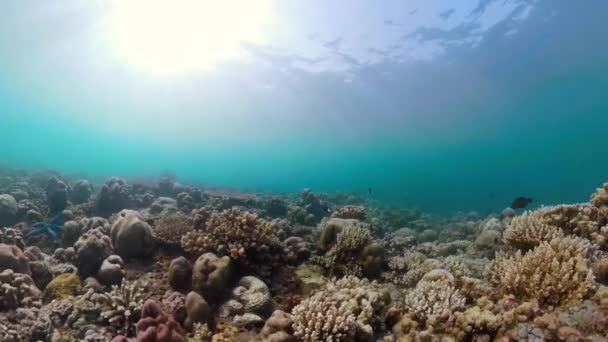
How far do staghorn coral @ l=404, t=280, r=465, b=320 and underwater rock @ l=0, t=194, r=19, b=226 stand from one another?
48.2 ft

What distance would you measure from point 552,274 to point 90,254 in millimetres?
9047

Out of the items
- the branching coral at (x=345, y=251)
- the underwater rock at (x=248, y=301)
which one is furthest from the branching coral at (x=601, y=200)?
the underwater rock at (x=248, y=301)

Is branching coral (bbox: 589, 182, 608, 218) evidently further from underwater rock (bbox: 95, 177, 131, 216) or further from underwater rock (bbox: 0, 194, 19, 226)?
underwater rock (bbox: 0, 194, 19, 226)

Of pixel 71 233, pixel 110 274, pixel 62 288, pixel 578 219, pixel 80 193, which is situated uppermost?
pixel 578 219

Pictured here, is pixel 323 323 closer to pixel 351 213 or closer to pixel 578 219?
pixel 578 219

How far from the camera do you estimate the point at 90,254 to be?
714 cm

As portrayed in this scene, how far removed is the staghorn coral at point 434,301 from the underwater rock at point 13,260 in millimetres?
7728

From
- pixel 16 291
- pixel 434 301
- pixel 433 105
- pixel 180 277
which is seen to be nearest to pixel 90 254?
pixel 16 291

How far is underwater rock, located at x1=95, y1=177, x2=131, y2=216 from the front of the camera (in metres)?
14.2

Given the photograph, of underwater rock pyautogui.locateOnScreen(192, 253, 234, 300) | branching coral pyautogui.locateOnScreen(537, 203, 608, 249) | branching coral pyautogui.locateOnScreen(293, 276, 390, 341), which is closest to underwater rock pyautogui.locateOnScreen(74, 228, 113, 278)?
underwater rock pyautogui.locateOnScreen(192, 253, 234, 300)

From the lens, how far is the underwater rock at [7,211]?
39.0ft

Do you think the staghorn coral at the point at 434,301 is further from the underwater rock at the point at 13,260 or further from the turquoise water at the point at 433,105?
the turquoise water at the point at 433,105

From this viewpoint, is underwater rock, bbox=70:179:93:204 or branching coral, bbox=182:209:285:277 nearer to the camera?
branching coral, bbox=182:209:285:277

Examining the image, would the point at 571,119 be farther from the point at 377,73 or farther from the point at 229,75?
the point at 229,75
